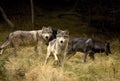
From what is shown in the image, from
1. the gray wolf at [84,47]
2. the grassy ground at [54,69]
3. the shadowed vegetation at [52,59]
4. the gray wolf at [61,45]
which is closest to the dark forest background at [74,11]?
the shadowed vegetation at [52,59]

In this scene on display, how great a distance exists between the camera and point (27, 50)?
1564 centimetres

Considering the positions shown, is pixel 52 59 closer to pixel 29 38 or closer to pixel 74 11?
pixel 29 38

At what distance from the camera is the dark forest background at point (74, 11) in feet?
71.5

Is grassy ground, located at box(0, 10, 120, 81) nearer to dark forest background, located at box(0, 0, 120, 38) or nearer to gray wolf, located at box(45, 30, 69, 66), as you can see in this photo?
gray wolf, located at box(45, 30, 69, 66)

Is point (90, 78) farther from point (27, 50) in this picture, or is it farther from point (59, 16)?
point (59, 16)

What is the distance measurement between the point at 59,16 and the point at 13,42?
28.9 ft

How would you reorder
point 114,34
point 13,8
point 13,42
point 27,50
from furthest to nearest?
1. point 13,8
2. point 114,34
3. point 27,50
4. point 13,42

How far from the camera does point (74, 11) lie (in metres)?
23.4

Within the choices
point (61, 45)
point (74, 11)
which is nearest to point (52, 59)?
point (61, 45)

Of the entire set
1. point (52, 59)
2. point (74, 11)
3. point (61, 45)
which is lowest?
point (52, 59)

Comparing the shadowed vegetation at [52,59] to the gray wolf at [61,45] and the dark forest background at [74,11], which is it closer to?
the dark forest background at [74,11]

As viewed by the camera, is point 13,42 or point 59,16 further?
point 59,16

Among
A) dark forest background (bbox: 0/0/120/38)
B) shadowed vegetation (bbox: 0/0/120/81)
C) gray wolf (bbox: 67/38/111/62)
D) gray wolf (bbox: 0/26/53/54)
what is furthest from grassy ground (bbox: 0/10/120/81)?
dark forest background (bbox: 0/0/120/38)

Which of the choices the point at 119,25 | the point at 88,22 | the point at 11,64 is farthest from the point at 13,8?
the point at 11,64
